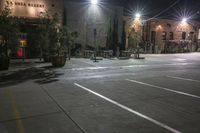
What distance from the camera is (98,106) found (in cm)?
721

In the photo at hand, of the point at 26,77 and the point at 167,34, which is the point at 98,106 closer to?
the point at 26,77

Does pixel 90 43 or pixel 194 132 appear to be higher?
pixel 90 43

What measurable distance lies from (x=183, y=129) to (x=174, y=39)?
2992cm

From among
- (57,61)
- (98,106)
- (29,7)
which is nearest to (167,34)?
(29,7)

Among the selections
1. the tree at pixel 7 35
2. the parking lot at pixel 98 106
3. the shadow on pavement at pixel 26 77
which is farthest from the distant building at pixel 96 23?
the parking lot at pixel 98 106

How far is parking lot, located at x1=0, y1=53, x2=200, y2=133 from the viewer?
18.4ft

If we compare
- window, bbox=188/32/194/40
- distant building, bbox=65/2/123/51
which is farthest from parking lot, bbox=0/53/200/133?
window, bbox=188/32/194/40

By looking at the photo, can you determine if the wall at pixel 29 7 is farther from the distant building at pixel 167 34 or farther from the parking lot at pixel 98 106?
the distant building at pixel 167 34

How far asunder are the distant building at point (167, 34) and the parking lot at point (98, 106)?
19171 mm

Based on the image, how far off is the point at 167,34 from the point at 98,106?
27.9 m

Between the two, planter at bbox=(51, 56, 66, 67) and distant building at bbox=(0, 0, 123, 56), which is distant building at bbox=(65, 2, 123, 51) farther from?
planter at bbox=(51, 56, 66, 67)

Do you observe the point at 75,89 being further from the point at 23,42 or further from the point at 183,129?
the point at 23,42

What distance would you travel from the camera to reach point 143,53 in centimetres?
2941

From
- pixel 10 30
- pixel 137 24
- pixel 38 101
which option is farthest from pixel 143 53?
pixel 38 101
